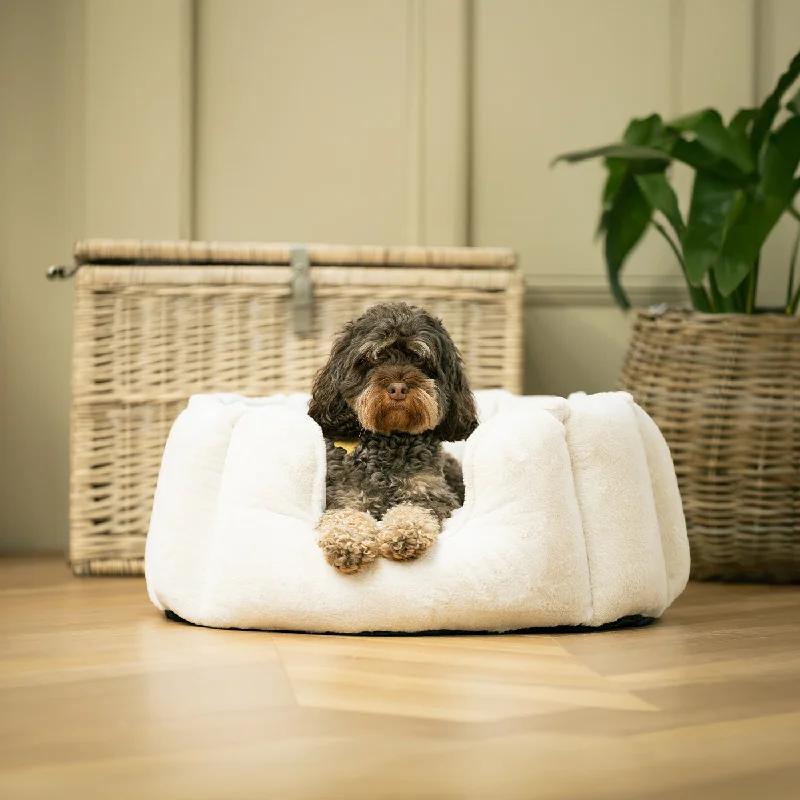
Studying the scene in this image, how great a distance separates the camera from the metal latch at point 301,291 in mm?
2189

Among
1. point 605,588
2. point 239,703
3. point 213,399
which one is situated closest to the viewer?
point 239,703

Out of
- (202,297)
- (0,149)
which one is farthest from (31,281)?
(202,297)

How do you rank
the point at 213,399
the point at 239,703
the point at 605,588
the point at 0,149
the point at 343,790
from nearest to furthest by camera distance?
the point at 343,790, the point at 239,703, the point at 605,588, the point at 213,399, the point at 0,149

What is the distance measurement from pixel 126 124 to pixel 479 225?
1042 mm

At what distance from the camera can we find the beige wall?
102 inches

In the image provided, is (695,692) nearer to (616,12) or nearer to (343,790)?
(343,790)

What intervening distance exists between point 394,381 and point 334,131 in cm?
132

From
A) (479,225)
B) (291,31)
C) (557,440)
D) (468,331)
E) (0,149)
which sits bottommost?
(557,440)

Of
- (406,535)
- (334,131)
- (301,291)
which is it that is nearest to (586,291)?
(334,131)

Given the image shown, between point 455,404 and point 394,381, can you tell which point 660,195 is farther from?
point 394,381

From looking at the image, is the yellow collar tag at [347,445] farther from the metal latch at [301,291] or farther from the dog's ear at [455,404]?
the metal latch at [301,291]

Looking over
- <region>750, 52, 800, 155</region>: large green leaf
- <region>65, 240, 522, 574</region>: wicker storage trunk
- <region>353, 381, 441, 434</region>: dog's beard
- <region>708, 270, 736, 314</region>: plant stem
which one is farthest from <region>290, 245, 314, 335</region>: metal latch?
<region>750, 52, 800, 155</region>: large green leaf

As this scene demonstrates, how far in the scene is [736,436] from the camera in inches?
84.6

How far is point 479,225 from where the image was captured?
275cm
